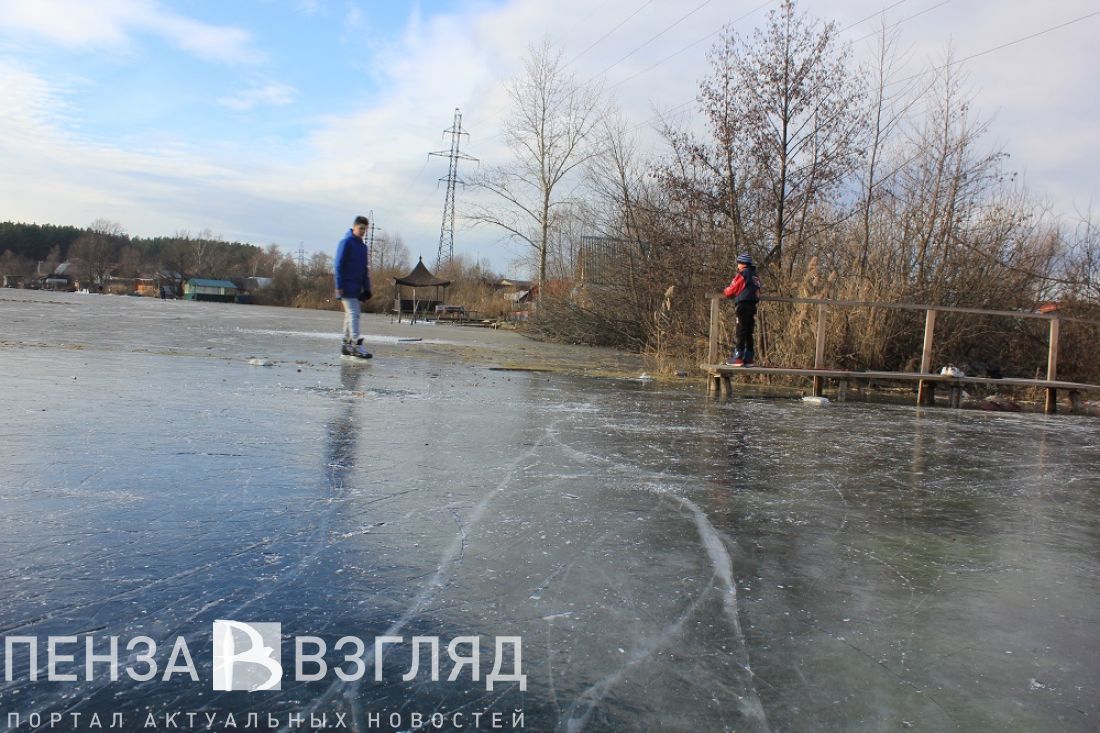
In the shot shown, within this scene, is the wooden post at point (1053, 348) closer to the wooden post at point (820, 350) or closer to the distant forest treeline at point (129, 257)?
the wooden post at point (820, 350)

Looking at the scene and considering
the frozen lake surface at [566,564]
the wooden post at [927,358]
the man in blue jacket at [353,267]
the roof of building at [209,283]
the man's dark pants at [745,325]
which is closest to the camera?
the frozen lake surface at [566,564]

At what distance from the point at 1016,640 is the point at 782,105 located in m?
14.1

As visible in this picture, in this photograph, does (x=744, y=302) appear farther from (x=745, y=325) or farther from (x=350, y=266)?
(x=350, y=266)

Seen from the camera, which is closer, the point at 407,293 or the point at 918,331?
the point at 918,331

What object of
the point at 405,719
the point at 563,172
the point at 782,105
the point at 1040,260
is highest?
the point at 563,172

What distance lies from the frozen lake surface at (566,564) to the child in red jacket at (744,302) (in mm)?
4043

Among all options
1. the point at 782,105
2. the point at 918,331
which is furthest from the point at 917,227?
the point at 782,105

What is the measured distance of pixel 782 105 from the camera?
15.1 meters

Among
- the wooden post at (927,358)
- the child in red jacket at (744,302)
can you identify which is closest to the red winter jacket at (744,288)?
the child in red jacket at (744,302)

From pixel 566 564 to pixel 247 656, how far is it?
1.33m

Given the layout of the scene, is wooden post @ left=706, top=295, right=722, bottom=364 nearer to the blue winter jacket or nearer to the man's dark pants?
the man's dark pants

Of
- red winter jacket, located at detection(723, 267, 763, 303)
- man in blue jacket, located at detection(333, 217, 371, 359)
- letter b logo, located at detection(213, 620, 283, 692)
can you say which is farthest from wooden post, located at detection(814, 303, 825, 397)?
letter b logo, located at detection(213, 620, 283, 692)

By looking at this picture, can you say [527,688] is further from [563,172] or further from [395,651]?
[563,172]

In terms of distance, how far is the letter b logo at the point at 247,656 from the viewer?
2.21m
